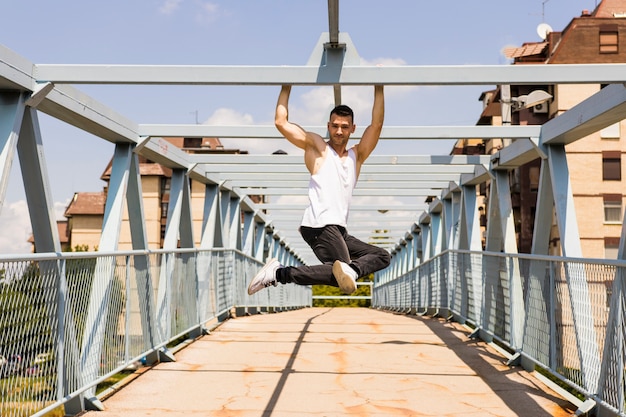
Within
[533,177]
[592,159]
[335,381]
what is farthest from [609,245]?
[335,381]

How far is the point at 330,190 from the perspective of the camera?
205 inches

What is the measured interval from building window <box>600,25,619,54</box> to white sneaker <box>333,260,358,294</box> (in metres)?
34.0

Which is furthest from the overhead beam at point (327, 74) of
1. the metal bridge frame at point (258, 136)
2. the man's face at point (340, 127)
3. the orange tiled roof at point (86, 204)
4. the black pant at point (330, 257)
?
the orange tiled roof at point (86, 204)

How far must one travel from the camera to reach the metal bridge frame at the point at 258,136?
578cm

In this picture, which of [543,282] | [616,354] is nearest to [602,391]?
[616,354]

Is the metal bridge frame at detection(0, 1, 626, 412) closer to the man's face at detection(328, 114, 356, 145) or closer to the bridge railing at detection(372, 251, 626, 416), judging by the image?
the bridge railing at detection(372, 251, 626, 416)

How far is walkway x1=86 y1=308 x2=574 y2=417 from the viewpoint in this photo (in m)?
5.92

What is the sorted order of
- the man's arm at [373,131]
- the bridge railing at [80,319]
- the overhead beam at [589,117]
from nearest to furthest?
1. the bridge railing at [80,319]
2. the man's arm at [373,131]
3. the overhead beam at [589,117]

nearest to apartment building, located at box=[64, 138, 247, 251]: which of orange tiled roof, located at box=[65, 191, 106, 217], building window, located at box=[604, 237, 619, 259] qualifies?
orange tiled roof, located at box=[65, 191, 106, 217]

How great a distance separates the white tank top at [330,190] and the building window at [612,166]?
3401 centimetres

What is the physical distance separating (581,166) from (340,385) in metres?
32.4

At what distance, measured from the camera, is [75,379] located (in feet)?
18.4

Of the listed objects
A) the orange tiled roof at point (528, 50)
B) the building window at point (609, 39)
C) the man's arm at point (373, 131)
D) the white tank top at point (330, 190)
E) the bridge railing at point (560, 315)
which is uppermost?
the orange tiled roof at point (528, 50)

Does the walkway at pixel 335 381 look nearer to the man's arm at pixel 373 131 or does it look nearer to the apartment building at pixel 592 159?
the man's arm at pixel 373 131
